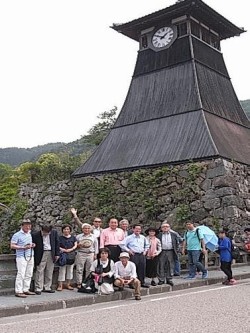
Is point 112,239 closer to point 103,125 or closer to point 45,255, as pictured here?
point 45,255

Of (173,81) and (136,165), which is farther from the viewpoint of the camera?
(173,81)

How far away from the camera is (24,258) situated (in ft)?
30.2

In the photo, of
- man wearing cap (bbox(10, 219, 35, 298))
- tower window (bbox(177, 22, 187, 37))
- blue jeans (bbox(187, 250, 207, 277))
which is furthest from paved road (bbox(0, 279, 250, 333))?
tower window (bbox(177, 22, 187, 37))

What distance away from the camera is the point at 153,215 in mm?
19578

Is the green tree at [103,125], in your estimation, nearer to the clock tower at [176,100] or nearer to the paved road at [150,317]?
the clock tower at [176,100]

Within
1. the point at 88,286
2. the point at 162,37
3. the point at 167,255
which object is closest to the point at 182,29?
the point at 162,37

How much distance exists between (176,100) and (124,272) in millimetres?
13163

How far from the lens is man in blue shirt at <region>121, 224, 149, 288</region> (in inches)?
412

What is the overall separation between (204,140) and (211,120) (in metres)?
1.62

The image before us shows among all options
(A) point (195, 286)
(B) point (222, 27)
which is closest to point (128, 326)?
(A) point (195, 286)

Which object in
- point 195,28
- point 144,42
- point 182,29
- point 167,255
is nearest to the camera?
point 167,255

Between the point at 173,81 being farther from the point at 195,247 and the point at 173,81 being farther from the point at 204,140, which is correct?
the point at 195,247

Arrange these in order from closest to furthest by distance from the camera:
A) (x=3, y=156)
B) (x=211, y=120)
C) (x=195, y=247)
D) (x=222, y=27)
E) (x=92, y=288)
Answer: (x=92, y=288) → (x=195, y=247) → (x=211, y=120) → (x=222, y=27) → (x=3, y=156)

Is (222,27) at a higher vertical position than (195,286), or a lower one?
higher
